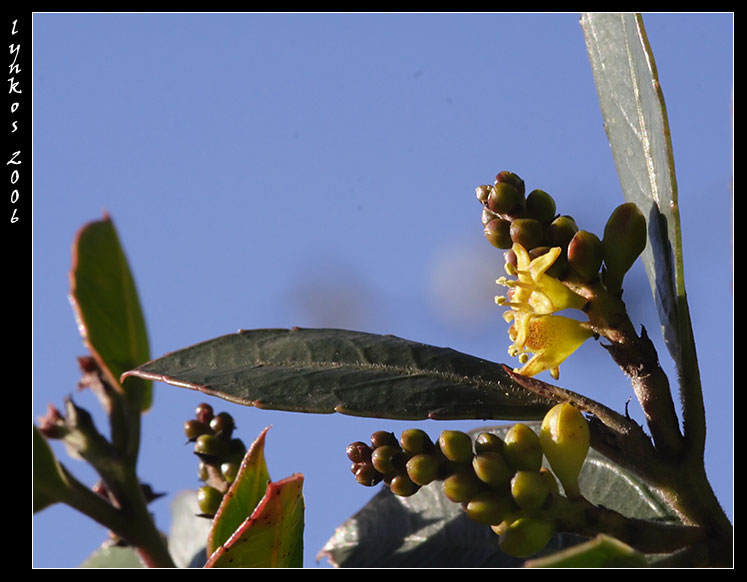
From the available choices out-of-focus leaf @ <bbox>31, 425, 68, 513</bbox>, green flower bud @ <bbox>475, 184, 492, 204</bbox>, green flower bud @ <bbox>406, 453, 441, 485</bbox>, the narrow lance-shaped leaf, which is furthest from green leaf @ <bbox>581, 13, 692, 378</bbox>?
out-of-focus leaf @ <bbox>31, 425, 68, 513</bbox>

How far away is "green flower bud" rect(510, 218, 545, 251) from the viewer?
1.03 metres

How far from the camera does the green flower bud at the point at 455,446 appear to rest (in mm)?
940

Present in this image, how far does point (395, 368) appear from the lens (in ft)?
3.59

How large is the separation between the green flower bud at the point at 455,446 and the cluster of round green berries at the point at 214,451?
416mm

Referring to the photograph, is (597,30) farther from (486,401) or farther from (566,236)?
(486,401)

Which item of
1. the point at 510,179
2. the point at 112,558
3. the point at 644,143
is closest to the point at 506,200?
the point at 510,179

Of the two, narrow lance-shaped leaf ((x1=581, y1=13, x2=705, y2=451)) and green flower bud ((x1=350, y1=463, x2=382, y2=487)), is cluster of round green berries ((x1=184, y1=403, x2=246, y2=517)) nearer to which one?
green flower bud ((x1=350, y1=463, x2=382, y2=487))

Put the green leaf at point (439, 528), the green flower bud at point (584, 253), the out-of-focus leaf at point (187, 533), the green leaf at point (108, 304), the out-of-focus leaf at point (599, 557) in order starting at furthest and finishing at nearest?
the out-of-focus leaf at point (187, 533) → the green leaf at point (108, 304) → the green leaf at point (439, 528) → the green flower bud at point (584, 253) → the out-of-focus leaf at point (599, 557)

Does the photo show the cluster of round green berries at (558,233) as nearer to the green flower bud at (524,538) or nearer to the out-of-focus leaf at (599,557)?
the green flower bud at (524,538)

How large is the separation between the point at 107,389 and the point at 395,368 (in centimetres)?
63

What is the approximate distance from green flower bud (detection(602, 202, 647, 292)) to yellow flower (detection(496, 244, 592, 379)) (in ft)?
0.18

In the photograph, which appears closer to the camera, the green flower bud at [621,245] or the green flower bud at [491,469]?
the green flower bud at [491,469]

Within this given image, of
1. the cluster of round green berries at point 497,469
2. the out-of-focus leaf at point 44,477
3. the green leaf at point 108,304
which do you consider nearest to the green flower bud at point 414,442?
the cluster of round green berries at point 497,469
